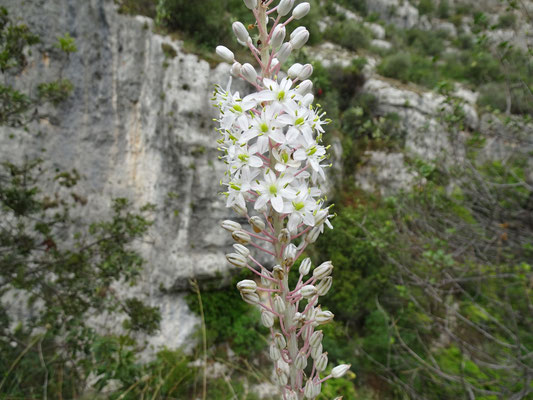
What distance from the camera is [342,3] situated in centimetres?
2081

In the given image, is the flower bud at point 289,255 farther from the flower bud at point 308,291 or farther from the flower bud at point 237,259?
the flower bud at point 237,259

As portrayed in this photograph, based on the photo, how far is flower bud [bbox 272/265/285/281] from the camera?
1334mm

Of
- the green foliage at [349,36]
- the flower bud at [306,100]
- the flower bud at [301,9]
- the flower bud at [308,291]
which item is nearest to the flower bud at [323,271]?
the flower bud at [308,291]

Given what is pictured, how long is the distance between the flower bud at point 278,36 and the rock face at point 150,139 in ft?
20.0

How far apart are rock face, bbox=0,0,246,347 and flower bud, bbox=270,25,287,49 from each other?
6.10 m

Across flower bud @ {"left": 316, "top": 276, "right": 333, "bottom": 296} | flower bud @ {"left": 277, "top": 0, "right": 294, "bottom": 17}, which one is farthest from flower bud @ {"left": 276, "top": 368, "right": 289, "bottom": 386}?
flower bud @ {"left": 277, "top": 0, "right": 294, "bottom": 17}

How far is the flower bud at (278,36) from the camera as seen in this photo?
146 centimetres

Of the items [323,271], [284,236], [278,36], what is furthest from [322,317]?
[278,36]

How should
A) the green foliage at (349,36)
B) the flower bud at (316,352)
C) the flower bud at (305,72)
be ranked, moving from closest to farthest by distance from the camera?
1. the flower bud at (316,352)
2. the flower bud at (305,72)
3. the green foliage at (349,36)

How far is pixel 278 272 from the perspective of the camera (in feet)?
4.42

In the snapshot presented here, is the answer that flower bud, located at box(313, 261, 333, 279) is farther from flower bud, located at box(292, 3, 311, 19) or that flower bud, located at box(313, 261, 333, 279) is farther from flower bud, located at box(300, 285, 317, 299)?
flower bud, located at box(292, 3, 311, 19)

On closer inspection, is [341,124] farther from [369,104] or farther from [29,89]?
[29,89]

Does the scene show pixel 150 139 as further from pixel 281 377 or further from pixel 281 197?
pixel 281 377

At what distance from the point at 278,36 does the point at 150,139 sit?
6.76 metres
